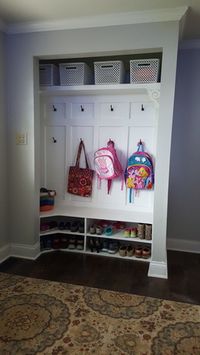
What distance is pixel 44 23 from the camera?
8.12 ft

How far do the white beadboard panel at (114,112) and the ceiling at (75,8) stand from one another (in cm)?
91

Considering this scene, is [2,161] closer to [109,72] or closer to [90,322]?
[109,72]

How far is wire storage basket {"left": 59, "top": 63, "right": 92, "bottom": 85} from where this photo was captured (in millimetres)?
2740

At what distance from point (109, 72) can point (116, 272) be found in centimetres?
201

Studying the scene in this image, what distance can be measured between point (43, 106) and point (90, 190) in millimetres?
1162

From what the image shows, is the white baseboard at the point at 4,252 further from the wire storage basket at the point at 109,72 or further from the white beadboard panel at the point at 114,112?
the wire storage basket at the point at 109,72

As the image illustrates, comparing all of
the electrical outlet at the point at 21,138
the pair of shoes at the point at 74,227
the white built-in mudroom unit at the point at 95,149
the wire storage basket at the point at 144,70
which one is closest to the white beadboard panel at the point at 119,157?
the white built-in mudroom unit at the point at 95,149

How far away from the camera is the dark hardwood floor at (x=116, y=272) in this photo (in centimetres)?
227

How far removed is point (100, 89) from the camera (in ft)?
8.88

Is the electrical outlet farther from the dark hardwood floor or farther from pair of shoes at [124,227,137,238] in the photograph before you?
pair of shoes at [124,227,137,238]

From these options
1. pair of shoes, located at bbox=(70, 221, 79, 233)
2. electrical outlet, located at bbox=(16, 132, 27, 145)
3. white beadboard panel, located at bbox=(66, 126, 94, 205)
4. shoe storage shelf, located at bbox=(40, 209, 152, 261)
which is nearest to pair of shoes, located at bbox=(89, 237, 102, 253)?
shoe storage shelf, located at bbox=(40, 209, 152, 261)

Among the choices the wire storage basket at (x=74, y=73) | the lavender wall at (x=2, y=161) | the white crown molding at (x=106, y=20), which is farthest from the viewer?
the wire storage basket at (x=74, y=73)

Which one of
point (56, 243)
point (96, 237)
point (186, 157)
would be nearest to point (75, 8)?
point (186, 157)

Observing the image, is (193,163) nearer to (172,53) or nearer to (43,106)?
Answer: (172,53)
